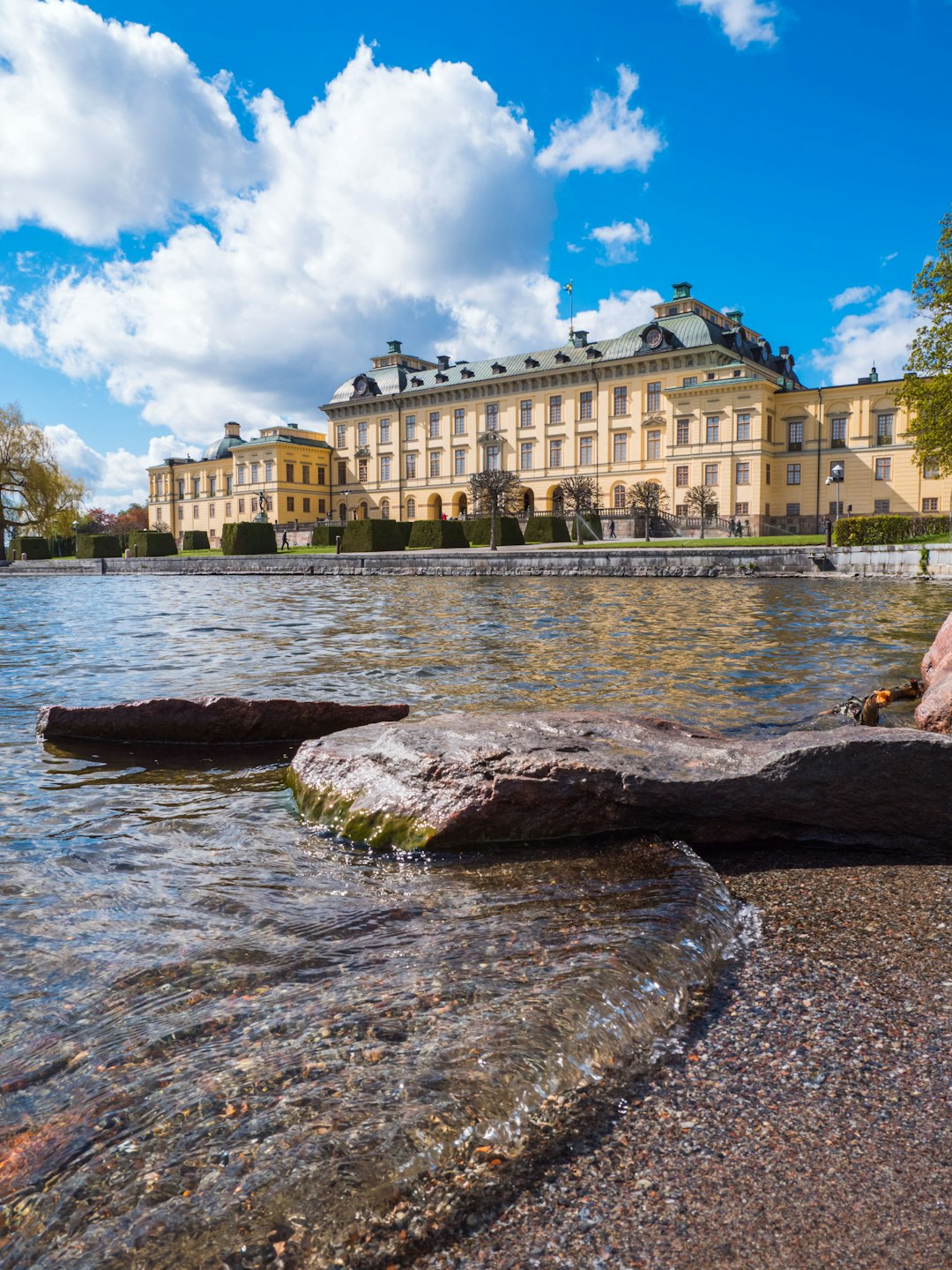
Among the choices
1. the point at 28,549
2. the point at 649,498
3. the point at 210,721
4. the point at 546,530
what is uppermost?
the point at 649,498

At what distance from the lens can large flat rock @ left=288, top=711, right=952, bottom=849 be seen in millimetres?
3463

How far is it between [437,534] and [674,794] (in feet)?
130

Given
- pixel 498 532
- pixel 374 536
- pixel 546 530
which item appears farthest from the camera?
pixel 546 530

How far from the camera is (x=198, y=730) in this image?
554cm

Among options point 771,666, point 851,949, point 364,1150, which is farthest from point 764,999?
point 771,666

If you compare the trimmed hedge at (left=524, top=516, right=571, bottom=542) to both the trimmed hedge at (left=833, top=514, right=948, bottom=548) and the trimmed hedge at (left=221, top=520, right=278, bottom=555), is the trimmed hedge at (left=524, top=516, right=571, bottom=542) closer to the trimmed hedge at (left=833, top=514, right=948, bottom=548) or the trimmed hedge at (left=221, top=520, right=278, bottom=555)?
the trimmed hedge at (left=221, top=520, right=278, bottom=555)

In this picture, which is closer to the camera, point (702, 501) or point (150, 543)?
point (702, 501)

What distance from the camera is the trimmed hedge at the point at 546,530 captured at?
46.8 m

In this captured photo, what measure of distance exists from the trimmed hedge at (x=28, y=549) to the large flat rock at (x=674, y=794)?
195ft

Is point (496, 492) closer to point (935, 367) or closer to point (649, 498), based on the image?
point (649, 498)

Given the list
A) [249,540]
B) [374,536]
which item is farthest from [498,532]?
[249,540]

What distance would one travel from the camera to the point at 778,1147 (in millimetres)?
1629

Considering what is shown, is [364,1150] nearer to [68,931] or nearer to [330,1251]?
[330,1251]

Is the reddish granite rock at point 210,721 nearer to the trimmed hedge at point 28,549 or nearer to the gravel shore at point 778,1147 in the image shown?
the gravel shore at point 778,1147
